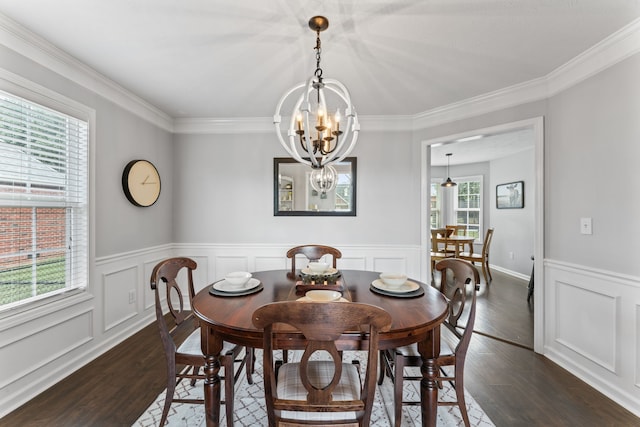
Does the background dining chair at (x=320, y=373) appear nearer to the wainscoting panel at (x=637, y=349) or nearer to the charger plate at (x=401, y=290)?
the charger plate at (x=401, y=290)

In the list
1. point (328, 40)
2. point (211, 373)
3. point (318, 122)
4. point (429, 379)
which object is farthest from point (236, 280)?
point (328, 40)

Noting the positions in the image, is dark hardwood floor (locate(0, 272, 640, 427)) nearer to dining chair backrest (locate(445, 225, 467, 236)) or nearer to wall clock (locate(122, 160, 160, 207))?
wall clock (locate(122, 160, 160, 207))

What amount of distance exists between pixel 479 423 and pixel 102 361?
2.85 m

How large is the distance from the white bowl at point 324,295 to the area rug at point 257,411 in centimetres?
85

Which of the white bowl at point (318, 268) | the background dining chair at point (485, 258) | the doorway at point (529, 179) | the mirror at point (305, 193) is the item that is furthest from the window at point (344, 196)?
the background dining chair at point (485, 258)

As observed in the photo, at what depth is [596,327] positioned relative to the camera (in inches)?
84.0

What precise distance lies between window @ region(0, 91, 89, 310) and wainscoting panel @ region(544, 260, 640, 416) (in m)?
3.98

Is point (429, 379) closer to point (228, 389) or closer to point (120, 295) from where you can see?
point (228, 389)

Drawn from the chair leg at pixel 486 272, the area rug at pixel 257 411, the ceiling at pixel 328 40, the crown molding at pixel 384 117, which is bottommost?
the area rug at pixel 257 411

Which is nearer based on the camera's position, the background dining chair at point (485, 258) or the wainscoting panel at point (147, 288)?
the wainscoting panel at point (147, 288)

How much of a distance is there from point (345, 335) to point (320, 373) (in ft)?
1.13

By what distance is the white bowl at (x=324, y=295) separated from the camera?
5.12 feet

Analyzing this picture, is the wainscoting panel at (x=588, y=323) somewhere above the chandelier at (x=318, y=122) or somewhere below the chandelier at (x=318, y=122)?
below

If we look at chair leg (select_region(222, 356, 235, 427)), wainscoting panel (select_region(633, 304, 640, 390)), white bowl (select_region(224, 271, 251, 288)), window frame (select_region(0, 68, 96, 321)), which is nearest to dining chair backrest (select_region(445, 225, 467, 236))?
wainscoting panel (select_region(633, 304, 640, 390))
